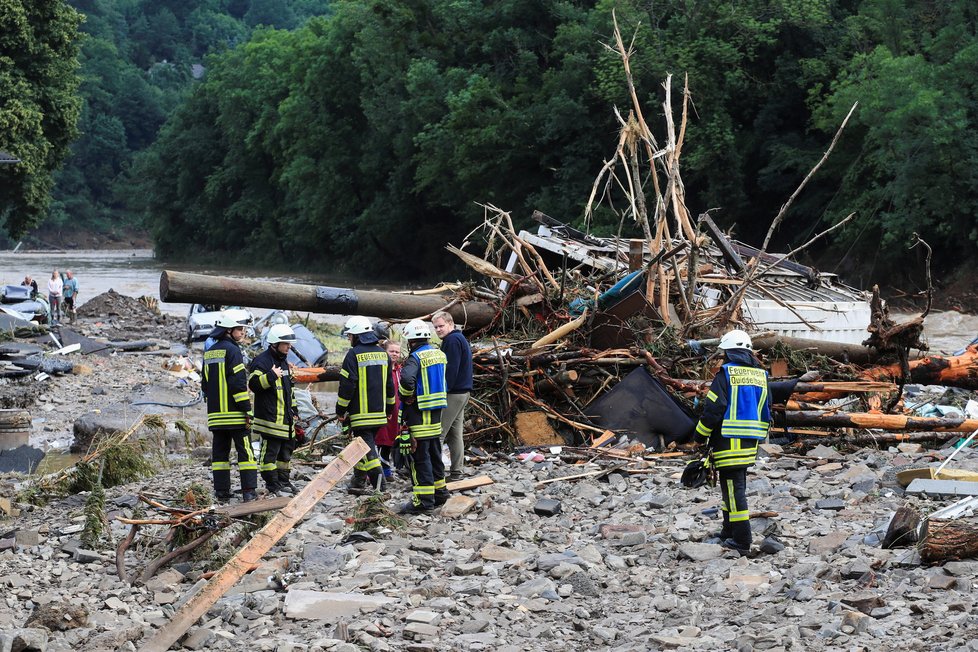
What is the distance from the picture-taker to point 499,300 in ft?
40.1

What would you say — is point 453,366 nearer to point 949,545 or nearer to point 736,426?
point 736,426

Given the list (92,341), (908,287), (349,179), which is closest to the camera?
(92,341)

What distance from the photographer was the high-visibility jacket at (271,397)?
352 inches

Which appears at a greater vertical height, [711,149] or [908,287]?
[711,149]

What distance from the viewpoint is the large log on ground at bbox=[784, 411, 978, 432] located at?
10320 millimetres

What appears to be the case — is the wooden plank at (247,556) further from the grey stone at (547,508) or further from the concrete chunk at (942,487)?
the concrete chunk at (942,487)

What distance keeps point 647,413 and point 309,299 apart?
3256mm

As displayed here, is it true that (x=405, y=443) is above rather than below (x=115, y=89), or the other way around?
below

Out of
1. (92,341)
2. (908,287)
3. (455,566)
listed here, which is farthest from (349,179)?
(455,566)

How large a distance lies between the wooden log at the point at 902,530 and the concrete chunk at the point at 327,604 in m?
2.94

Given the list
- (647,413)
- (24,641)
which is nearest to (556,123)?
(647,413)

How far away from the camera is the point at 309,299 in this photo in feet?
31.3

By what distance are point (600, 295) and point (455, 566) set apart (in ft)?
16.2

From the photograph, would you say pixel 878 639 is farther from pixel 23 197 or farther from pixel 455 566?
pixel 23 197
